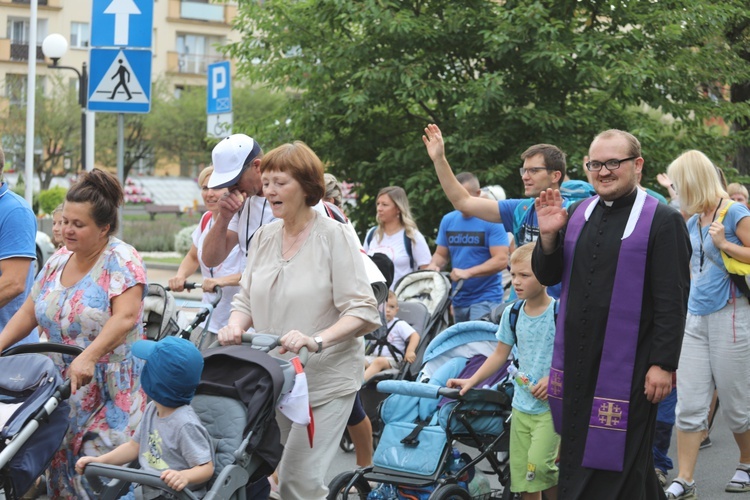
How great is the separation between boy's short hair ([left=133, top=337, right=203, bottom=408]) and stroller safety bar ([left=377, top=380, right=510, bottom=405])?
1906mm

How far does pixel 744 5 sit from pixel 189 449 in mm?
11362

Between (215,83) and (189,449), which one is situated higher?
(215,83)

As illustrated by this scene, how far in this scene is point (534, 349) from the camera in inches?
236

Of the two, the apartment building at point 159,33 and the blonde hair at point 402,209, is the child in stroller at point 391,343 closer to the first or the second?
the blonde hair at point 402,209

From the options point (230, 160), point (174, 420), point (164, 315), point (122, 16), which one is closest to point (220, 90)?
point (122, 16)

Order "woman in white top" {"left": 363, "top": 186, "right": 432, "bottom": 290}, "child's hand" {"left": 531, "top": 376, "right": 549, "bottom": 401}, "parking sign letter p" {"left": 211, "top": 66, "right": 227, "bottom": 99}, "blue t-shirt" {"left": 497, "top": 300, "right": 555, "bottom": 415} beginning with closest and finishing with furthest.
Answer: "child's hand" {"left": 531, "top": 376, "right": 549, "bottom": 401} < "blue t-shirt" {"left": 497, "top": 300, "right": 555, "bottom": 415} < "woman in white top" {"left": 363, "top": 186, "right": 432, "bottom": 290} < "parking sign letter p" {"left": 211, "top": 66, "right": 227, "bottom": 99}

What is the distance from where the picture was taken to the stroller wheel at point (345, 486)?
20.2 ft

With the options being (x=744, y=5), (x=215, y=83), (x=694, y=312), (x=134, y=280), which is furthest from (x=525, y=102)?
(x=134, y=280)

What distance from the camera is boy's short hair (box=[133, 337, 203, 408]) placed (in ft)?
14.6

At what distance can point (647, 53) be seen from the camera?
41.1 ft

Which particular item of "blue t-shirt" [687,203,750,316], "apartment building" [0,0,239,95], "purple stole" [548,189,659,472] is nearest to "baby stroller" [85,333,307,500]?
"purple stole" [548,189,659,472]

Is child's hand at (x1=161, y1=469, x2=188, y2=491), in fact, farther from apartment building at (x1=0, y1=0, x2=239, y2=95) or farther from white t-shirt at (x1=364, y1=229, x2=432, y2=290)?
apartment building at (x1=0, y1=0, x2=239, y2=95)

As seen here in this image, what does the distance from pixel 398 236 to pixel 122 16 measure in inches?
125

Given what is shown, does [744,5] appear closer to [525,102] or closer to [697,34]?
[697,34]
